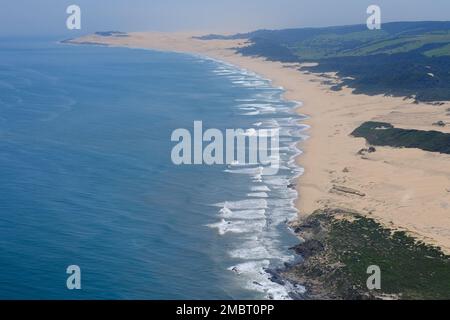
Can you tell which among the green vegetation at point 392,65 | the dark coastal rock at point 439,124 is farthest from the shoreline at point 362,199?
the green vegetation at point 392,65

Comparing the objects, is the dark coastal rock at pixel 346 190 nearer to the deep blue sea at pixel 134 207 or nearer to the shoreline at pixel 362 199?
the shoreline at pixel 362 199

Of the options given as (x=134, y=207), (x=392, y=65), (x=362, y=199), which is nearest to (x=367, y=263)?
(x=362, y=199)

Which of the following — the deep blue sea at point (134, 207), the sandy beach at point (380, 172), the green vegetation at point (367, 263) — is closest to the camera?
the green vegetation at point (367, 263)

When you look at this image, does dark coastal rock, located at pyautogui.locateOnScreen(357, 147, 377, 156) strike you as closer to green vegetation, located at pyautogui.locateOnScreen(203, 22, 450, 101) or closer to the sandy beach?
the sandy beach

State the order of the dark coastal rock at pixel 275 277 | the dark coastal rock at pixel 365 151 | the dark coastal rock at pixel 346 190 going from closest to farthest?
the dark coastal rock at pixel 275 277
the dark coastal rock at pixel 346 190
the dark coastal rock at pixel 365 151
